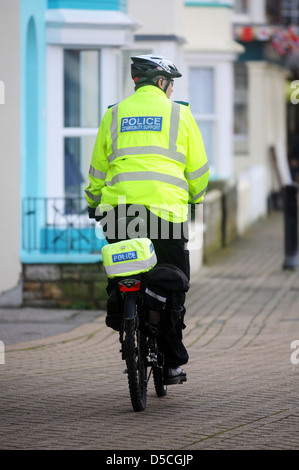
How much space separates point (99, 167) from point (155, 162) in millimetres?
380

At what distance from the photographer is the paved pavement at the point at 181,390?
5988 millimetres

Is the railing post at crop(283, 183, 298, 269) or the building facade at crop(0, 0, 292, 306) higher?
the building facade at crop(0, 0, 292, 306)

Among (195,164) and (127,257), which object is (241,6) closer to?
(195,164)

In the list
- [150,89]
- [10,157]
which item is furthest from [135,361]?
[10,157]

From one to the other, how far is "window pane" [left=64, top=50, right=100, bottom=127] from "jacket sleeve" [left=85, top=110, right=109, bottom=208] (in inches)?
204

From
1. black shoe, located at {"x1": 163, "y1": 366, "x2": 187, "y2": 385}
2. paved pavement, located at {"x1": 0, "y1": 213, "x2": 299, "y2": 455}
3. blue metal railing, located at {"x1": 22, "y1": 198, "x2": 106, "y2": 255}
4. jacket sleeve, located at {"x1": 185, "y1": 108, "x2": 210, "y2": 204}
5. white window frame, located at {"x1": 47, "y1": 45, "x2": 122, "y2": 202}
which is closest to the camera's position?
paved pavement, located at {"x1": 0, "y1": 213, "x2": 299, "y2": 455}

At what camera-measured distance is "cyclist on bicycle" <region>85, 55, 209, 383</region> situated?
6.71 metres

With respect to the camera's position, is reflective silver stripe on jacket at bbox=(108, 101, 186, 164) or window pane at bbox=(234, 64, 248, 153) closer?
reflective silver stripe on jacket at bbox=(108, 101, 186, 164)

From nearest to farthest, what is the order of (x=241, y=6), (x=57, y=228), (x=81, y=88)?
(x=57, y=228) < (x=81, y=88) < (x=241, y=6)

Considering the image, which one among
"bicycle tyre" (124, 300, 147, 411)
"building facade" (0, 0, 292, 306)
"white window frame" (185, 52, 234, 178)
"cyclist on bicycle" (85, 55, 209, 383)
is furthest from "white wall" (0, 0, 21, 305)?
"white window frame" (185, 52, 234, 178)

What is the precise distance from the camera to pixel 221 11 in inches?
789

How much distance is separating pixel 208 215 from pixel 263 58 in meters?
10.9

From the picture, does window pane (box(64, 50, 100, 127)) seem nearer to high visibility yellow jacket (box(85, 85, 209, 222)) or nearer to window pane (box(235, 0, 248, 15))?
high visibility yellow jacket (box(85, 85, 209, 222))

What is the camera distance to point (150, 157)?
6.75 m
